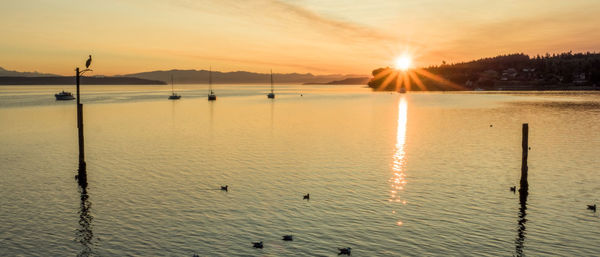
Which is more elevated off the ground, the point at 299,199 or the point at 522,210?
the point at 522,210

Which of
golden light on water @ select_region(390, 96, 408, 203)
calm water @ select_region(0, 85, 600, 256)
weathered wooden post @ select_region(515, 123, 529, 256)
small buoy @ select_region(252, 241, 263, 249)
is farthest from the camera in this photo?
golden light on water @ select_region(390, 96, 408, 203)

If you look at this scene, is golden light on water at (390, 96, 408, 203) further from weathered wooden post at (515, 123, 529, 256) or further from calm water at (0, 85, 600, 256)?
weathered wooden post at (515, 123, 529, 256)

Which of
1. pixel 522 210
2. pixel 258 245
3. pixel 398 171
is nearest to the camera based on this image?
pixel 258 245

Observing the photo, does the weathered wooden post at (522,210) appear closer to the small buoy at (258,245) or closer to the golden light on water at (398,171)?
the golden light on water at (398,171)

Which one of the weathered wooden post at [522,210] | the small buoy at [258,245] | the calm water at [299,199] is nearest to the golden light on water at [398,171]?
the calm water at [299,199]

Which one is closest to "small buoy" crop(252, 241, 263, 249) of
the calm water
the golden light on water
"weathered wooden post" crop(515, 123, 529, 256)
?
the calm water

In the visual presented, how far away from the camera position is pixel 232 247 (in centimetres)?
2394

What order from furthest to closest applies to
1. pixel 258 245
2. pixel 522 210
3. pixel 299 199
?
pixel 299 199
pixel 522 210
pixel 258 245

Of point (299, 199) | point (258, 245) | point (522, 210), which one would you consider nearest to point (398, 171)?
point (299, 199)

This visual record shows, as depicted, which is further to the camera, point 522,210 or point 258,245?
point 522,210

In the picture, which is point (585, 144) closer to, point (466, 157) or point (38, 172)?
point (466, 157)

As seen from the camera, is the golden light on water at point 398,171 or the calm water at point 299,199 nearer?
the calm water at point 299,199

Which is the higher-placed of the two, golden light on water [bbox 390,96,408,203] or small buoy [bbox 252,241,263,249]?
golden light on water [bbox 390,96,408,203]

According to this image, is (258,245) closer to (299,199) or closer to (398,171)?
(299,199)
